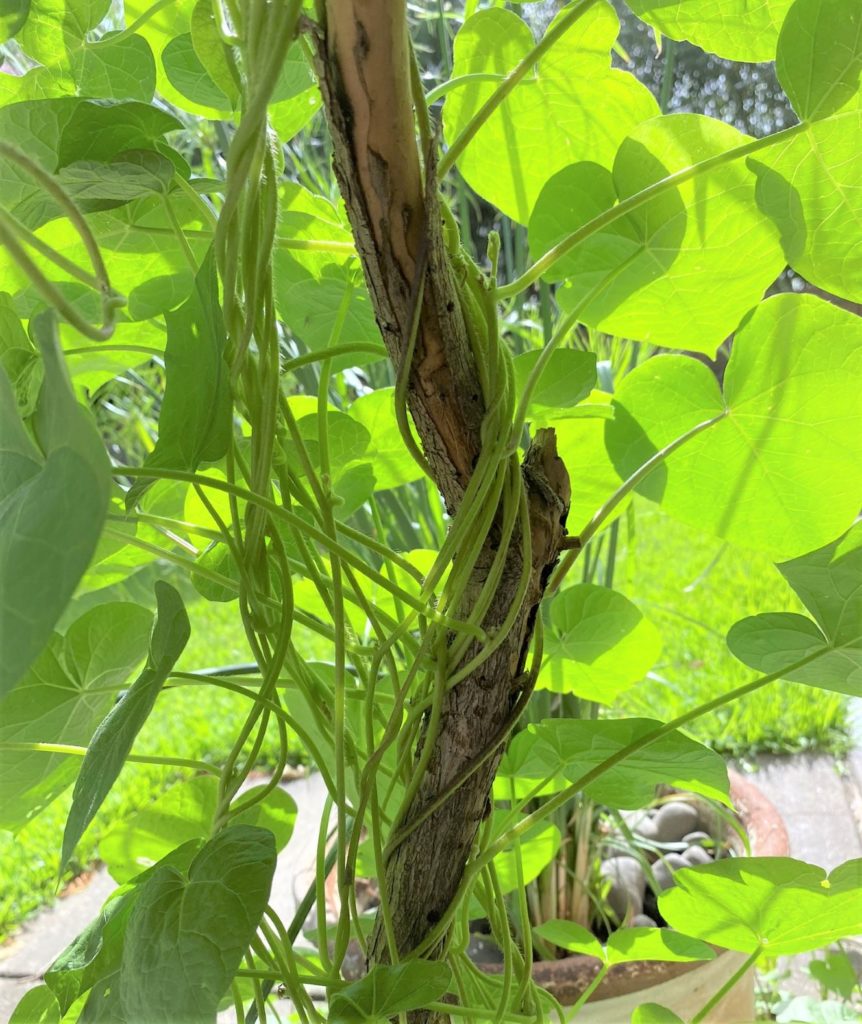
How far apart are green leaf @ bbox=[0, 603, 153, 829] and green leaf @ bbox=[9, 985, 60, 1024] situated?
2.1 inches

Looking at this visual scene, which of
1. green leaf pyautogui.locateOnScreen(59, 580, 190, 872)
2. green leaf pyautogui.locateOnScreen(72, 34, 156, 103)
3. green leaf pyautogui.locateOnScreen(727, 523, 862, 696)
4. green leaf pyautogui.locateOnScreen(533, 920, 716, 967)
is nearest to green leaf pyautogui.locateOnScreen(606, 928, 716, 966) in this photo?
green leaf pyautogui.locateOnScreen(533, 920, 716, 967)

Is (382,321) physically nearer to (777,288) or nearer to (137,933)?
(137,933)

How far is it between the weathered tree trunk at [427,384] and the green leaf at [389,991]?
0.03 metres

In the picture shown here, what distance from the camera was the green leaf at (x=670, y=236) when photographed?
0.24 meters

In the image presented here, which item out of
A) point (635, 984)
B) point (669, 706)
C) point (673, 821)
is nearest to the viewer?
point (635, 984)

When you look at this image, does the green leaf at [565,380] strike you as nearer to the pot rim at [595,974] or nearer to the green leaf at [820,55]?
the green leaf at [820,55]

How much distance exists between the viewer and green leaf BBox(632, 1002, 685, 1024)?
31cm

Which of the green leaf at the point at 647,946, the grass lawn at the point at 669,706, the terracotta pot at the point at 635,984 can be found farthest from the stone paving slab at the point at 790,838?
the green leaf at the point at 647,946

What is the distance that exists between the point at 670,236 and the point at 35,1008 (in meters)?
0.29

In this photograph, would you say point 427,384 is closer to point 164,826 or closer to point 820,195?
point 820,195

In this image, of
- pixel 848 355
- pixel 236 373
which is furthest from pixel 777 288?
pixel 236 373

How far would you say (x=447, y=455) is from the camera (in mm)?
205

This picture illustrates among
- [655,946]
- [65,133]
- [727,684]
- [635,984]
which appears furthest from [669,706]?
[65,133]

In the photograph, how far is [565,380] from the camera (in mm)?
263
